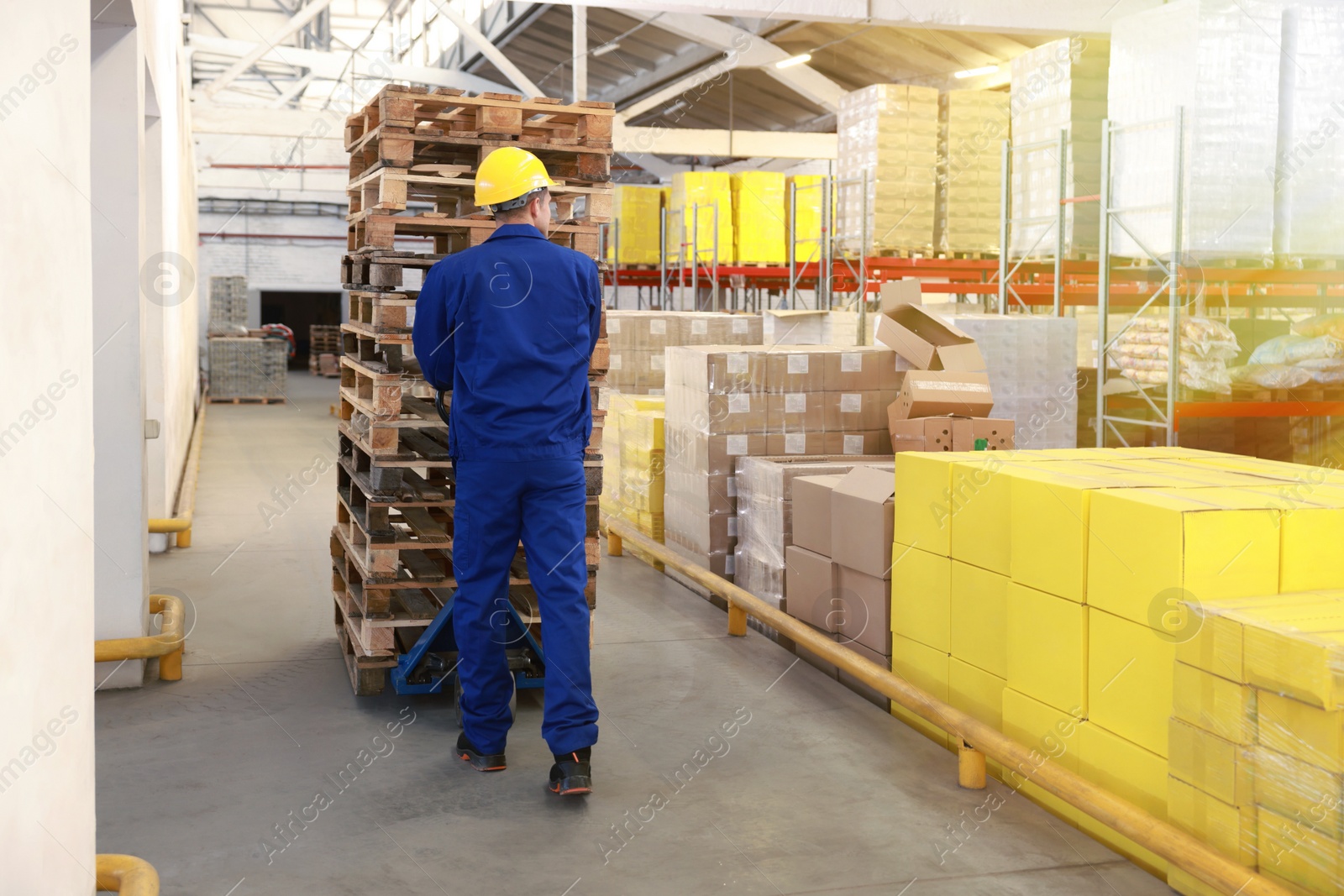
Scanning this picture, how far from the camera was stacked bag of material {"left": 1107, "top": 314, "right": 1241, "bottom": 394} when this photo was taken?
743cm

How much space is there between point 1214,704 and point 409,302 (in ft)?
10.2

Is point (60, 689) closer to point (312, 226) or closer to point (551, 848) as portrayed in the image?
point (551, 848)

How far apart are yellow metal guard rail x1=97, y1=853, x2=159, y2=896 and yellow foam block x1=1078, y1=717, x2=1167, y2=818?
8.23 feet

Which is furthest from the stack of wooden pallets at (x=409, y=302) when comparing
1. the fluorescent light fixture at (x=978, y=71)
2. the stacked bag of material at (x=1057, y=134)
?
the fluorescent light fixture at (x=978, y=71)

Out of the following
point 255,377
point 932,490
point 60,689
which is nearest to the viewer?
point 60,689

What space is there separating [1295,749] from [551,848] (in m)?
1.96

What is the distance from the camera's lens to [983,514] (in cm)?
406

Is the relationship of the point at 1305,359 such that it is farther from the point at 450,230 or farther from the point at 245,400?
the point at 245,400

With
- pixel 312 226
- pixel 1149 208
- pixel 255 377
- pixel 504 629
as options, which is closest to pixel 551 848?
pixel 504 629

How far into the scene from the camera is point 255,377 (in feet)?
72.6

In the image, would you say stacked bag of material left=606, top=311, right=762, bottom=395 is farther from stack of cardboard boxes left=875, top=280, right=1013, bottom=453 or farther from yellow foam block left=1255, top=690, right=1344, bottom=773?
yellow foam block left=1255, top=690, right=1344, bottom=773

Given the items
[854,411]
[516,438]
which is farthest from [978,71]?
[516,438]

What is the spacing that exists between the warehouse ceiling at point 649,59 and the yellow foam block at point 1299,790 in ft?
32.8

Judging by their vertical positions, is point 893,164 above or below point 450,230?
above
